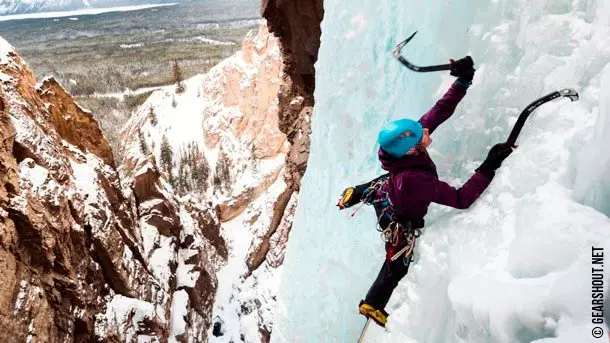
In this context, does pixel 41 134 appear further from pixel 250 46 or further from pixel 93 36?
pixel 93 36

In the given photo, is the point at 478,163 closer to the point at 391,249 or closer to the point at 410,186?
the point at 410,186

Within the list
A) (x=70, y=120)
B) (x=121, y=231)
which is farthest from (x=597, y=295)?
(x=70, y=120)

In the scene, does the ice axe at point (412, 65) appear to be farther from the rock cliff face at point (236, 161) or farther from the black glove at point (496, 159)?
the rock cliff face at point (236, 161)

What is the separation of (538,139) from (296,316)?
298cm

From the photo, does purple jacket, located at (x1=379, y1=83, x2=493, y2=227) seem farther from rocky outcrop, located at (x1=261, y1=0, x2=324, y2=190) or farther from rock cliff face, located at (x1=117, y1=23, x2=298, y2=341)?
rock cliff face, located at (x1=117, y1=23, x2=298, y2=341)

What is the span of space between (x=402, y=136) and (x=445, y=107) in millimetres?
468

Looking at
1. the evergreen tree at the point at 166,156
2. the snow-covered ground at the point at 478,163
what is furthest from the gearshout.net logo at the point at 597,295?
the evergreen tree at the point at 166,156

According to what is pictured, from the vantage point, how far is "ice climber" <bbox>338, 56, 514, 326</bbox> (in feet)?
7.24

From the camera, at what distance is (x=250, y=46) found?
32781 millimetres

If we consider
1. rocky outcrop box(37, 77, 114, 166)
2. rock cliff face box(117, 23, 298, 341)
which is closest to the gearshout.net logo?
rocky outcrop box(37, 77, 114, 166)

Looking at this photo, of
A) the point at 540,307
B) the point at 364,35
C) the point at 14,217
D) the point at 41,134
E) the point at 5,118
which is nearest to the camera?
the point at 540,307

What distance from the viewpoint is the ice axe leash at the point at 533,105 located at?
2.00 metres

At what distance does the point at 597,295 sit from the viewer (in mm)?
1525

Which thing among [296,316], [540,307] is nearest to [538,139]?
[540,307]
